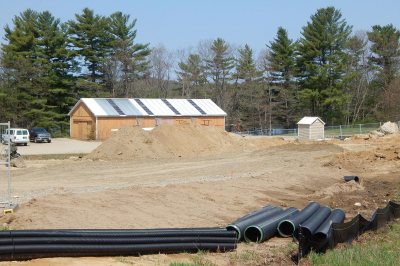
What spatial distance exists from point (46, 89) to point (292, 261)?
64.4m

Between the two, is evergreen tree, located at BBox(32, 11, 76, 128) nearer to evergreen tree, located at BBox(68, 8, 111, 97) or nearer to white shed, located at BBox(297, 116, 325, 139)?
evergreen tree, located at BBox(68, 8, 111, 97)

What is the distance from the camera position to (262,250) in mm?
12531

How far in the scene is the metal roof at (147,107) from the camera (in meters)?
61.6

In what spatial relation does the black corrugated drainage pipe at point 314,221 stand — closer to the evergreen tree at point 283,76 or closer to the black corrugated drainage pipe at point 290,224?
the black corrugated drainage pipe at point 290,224

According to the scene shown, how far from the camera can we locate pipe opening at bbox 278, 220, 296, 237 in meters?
14.0

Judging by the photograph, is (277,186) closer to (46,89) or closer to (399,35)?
(46,89)

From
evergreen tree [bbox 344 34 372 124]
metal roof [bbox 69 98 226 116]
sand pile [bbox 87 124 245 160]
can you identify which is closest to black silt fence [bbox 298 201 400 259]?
sand pile [bbox 87 124 245 160]

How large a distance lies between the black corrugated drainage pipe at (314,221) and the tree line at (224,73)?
5870 cm

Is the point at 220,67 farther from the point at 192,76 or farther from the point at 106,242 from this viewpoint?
the point at 106,242

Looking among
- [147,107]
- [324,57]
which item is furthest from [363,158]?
[324,57]

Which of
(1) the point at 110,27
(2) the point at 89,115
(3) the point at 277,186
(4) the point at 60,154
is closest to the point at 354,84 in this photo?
(1) the point at 110,27

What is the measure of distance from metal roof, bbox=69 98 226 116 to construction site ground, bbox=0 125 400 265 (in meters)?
22.3

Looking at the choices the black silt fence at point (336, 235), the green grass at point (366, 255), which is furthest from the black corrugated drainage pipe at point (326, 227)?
the green grass at point (366, 255)

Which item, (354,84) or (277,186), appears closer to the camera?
(277,186)
